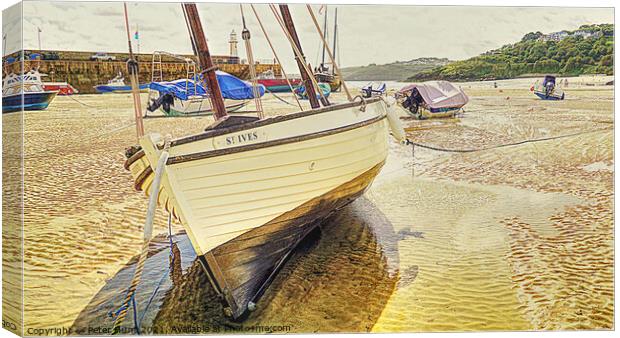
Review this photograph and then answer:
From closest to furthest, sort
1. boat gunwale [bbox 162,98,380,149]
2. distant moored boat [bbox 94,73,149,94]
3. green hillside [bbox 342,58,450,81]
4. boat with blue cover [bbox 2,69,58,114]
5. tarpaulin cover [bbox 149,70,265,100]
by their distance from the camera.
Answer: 1. boat gunwale [bbox 162,98,380,149]
2. boat with blue cover [bbox 2,69,58,114]
3. distant moored boat [bbox 94,73,149,94]
4. tarpaulin cover [bbox 149,70,265,100]
5. green hillside [bbox 342,58,450,81]

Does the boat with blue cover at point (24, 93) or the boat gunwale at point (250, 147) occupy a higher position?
the boat with blue cover at point (24, 93)

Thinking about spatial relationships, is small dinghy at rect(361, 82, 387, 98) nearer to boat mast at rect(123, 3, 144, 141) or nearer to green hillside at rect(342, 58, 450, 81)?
→ green hillside at rect(342, 58, 450, 81)

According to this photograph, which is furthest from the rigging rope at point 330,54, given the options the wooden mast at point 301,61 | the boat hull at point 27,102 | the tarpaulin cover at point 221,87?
the boat hull at point 27,102

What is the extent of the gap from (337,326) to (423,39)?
90.8 inches

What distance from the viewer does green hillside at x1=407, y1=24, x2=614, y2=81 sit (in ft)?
17.9

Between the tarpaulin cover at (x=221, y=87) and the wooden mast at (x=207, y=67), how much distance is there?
0.31m

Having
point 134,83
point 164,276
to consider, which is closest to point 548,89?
point 134,83

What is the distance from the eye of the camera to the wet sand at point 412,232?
4.79 meters

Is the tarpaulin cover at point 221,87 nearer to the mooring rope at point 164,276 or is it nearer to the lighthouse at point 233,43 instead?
the lighthouse at point 233,43

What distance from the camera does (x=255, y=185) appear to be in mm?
4316

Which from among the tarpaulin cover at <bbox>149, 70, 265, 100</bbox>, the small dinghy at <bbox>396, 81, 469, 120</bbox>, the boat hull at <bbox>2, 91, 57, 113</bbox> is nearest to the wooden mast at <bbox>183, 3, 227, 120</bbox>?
the tarpaulin cover at <bbox>149, 70, 265, 100</bbox>

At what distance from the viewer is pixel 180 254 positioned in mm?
5340

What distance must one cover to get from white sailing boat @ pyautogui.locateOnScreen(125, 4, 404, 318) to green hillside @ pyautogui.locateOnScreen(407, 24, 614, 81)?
3.03 ft

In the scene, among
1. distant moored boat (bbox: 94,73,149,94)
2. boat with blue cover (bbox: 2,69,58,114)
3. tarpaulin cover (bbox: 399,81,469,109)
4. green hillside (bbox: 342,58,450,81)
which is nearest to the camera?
boat with blue cover (bbox: 2,69,58,114)
